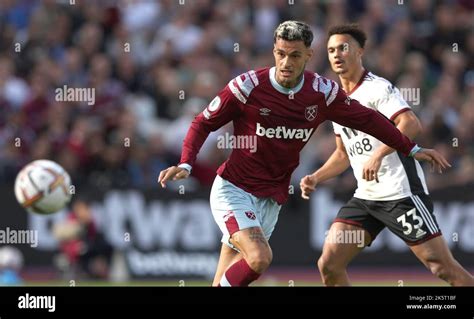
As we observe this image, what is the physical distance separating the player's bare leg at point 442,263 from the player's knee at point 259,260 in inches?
57.0

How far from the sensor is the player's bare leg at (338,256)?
9258 mm

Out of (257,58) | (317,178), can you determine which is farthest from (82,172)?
(317,178)

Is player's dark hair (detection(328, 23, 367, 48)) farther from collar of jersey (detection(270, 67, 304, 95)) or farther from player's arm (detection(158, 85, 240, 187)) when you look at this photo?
player's arm (detection(158, 85, 240, 187))

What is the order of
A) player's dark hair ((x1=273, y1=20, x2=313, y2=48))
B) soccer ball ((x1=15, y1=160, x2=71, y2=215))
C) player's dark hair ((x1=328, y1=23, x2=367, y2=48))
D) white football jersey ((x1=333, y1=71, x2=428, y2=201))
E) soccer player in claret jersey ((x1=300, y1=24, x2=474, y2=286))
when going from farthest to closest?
soccer ball ((x1=15, y1=160, x2=71, y2=215))
player's dark hair ((x1=328, y1=23, x2=367, y2=48))
white football jersey ((x1=333, y1=71, x2=428, y2=201))
soccer player in claret jersey ((x1=300, y1=24, x2=474, y2=286))
player's dark hair ((x1=273, y1=20, x2=313, y2=48))

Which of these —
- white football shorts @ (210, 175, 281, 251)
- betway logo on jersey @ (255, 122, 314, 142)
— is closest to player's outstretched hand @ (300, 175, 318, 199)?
white football shorts @ (210, 175, 281, 251)

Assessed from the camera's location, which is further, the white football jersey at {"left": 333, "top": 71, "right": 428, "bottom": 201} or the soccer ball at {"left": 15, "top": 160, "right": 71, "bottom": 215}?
the soccer ball at {"left": 15, "top": 160, "right": 71, "bottom": 215}

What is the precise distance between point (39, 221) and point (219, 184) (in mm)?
6185

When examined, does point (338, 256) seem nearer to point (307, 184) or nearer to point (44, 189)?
point (307, 184)

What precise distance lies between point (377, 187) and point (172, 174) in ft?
6.40

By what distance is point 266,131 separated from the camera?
28.5 feet

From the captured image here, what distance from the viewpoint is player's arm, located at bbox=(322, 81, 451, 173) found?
8.73 m

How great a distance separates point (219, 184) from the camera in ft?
29.1

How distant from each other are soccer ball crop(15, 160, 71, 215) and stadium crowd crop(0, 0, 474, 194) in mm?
2769
